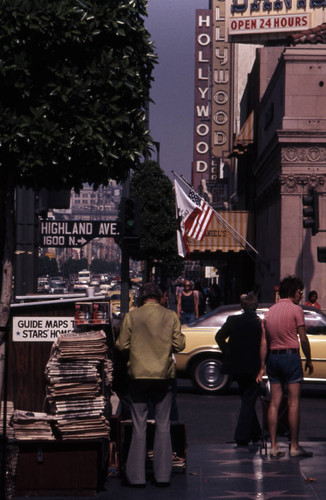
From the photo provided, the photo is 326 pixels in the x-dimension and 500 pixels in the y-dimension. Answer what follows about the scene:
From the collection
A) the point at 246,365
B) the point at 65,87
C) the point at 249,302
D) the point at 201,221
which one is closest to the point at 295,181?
the point at 201,221

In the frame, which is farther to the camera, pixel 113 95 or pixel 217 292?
pixel 217 292

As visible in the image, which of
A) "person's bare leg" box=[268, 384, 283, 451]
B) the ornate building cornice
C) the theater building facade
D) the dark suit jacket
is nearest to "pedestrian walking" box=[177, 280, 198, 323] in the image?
the theater building facade

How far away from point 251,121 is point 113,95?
3827 centimetres

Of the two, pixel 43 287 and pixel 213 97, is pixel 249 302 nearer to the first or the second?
pixel 213 97

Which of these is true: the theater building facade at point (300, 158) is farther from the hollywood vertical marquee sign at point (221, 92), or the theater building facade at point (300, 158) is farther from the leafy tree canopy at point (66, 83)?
the hollywood vertical marquee sign at point (221, 92)

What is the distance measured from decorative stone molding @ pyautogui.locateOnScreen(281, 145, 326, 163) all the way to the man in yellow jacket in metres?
26.5

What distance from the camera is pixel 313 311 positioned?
57.7 feet

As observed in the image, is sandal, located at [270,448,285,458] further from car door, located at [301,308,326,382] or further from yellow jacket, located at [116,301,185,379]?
car door, located at [301,308,326,382]

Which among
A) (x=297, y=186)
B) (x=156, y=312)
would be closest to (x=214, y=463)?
(x=156, y=312)

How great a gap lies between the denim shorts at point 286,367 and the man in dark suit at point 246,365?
1015mm

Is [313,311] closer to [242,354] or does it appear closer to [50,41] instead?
[242,354]

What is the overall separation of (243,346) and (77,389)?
3.68m

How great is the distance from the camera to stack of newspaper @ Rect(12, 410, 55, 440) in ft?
27.9

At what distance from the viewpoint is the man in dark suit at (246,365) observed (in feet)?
38.0
